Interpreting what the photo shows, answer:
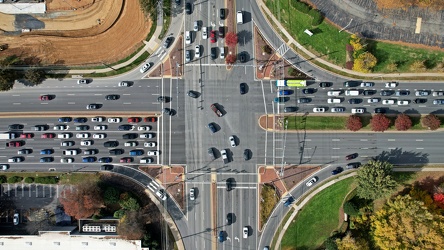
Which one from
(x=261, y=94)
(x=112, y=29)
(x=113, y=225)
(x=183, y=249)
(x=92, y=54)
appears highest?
(x=112, y=29)

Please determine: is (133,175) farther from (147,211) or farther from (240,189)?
(240,189)

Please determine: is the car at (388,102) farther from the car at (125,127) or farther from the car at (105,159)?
the car at (105,159)

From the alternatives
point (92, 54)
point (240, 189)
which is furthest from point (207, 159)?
point (92, 54)

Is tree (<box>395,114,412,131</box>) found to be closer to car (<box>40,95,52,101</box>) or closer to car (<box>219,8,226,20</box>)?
car (<box>219,8,226,20</box>)

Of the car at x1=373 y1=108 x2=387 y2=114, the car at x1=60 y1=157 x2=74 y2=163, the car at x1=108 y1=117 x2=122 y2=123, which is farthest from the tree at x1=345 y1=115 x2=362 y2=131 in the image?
the car at x1=60 y1=157 x2=74 y2=163

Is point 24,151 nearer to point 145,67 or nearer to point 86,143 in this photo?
point 86,143

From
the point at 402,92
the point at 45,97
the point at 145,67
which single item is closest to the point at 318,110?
the point at 402,92
